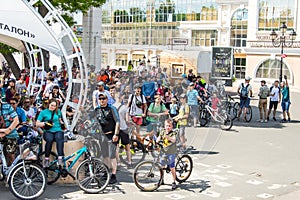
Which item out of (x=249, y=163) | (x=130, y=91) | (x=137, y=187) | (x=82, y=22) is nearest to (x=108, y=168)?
(x=137, y=187)

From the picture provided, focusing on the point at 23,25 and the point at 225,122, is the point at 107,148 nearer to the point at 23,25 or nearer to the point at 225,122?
the point at 23,25

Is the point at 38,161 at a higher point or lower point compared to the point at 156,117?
lower

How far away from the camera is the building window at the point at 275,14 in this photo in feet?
128

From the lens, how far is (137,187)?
9.21 m

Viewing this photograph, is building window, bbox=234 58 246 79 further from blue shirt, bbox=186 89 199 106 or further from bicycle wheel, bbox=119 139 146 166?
bicycle wheel, bbox=119 139 146 166

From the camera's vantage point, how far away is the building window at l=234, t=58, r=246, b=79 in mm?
43303

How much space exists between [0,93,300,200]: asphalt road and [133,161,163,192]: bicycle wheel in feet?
0.45

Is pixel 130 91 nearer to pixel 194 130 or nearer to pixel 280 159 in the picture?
pixel 194 130

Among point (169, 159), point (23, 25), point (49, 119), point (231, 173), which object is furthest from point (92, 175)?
point (231, 173)

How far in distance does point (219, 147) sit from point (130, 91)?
3618 mm

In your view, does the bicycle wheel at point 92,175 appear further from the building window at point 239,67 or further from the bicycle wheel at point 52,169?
the building window at point 239,67

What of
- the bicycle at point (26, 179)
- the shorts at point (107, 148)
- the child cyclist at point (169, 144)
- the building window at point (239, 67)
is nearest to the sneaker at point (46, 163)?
the bicycle at point (26, 179)

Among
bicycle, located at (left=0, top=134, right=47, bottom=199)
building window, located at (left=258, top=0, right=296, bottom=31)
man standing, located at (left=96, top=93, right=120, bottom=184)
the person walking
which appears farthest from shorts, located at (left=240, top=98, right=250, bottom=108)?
building window, located at (left=258, top=0, right=296, bottom=31)

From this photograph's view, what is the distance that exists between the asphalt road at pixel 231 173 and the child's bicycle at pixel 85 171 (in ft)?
0.63
